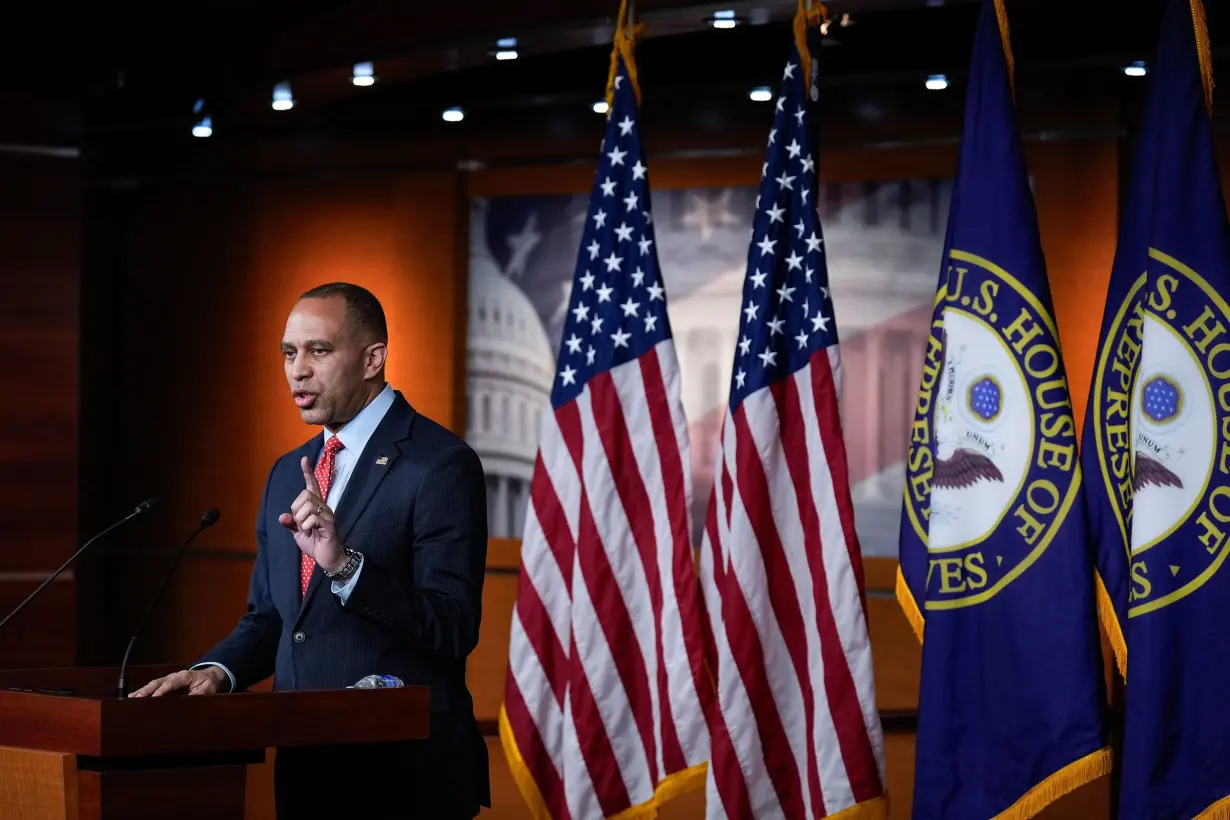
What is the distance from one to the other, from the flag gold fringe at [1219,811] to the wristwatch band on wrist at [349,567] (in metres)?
2.13

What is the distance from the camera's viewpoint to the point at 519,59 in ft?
18.0

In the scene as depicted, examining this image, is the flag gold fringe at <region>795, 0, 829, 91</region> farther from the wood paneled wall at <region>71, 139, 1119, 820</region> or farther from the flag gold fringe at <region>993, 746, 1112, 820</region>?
the flag gold fringe at <region>993, 746, 1112, 820</region>

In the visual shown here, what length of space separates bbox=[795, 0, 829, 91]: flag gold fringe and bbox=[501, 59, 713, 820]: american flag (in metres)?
0.53

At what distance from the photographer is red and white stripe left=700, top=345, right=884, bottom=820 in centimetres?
390

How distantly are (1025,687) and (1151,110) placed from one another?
1.42 metres

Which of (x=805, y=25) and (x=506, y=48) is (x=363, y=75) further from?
(x=805, y=25)

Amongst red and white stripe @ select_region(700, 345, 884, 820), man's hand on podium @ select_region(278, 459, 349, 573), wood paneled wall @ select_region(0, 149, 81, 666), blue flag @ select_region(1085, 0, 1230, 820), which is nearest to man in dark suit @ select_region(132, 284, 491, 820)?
man's hand on podium @ select_region(278, 459, 349, 573)

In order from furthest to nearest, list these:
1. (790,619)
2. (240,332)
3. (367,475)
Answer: (240,332) → (790,619) → (367,475)

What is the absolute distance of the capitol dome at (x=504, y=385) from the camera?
5887mm

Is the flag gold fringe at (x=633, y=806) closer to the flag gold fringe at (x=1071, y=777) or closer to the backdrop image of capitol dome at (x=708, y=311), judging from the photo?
the flag gold fringe at (x=1071, y=777)

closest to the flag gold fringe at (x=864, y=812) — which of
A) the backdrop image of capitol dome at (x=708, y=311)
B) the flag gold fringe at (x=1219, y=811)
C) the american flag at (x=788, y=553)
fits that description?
the american flag at (x=788, y=553)

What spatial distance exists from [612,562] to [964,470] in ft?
3.47

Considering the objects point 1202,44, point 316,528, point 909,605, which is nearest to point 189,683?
point 316,528

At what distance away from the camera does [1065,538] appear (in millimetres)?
3596
